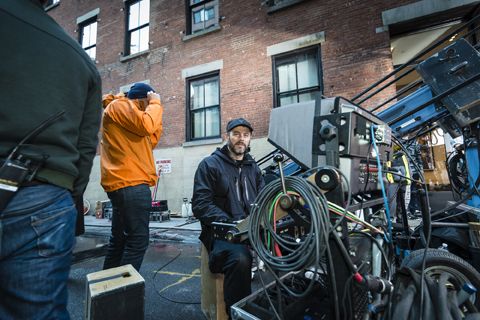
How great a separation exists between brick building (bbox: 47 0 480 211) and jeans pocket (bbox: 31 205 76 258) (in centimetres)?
568

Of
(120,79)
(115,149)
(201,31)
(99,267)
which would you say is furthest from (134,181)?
(120,79)

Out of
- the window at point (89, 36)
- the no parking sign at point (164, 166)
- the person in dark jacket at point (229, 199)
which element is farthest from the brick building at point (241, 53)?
the person in dark jacket at point (229, 199)

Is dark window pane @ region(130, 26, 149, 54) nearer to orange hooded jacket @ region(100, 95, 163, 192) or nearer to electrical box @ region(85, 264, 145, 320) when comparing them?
orange hooded jacket @ region(100, 95, 163, 192)

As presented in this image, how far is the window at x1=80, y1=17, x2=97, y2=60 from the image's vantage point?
9836mm

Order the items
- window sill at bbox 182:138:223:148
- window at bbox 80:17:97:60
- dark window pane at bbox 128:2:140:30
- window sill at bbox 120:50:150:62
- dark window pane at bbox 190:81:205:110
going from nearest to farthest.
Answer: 1. window sill at bbox 182:138:223:148
2. dark window pane at bbox 190:81:205:110
3. window sill at bbox 120:50:150:62
4. dark window pane at bbox 128:2:140:30
5. window at bbox 80:17:97:60

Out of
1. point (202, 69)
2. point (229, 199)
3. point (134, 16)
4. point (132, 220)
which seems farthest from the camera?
point (134, 16)

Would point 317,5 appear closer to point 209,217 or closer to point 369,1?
point 369,1

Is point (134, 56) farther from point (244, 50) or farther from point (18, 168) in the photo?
point (18, 168)

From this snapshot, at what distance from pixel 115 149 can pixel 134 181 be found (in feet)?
1.09

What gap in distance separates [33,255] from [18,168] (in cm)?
34

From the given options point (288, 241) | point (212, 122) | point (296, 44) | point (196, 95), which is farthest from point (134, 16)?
point (288, 241)

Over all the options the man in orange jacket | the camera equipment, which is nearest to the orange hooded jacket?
the man in orange jacket

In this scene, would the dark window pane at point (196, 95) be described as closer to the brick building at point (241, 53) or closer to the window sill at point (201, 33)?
the brick building at point (241, 53)

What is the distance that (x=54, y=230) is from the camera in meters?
1.05
